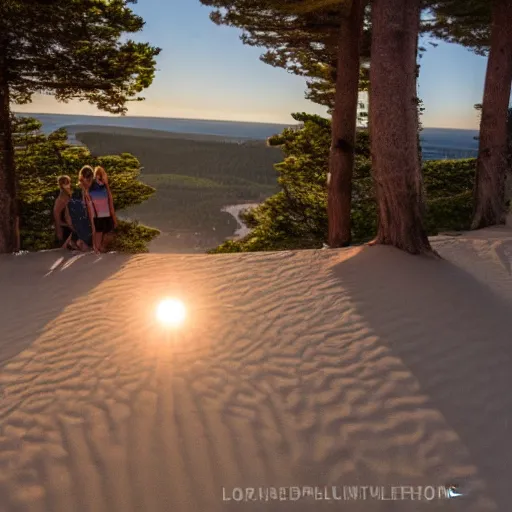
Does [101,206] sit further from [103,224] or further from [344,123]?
[344,123]

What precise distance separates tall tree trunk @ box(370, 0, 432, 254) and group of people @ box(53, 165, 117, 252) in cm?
461

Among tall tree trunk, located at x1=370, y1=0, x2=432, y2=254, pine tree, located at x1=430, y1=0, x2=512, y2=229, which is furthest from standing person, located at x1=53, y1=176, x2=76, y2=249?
pine tree, located at x1=430, y1=0, x2=512, y2=229

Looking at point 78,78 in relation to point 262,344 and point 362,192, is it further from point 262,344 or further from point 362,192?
point 362,192

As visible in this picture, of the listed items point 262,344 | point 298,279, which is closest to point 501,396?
point 262,344

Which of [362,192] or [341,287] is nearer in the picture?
[341,287]

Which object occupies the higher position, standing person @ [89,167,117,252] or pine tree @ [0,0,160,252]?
pine tree @ [0,0,160,252]

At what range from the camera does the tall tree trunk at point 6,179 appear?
30.9ft

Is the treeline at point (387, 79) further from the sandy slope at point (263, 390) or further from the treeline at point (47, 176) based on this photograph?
the treeline at point (47, 176)

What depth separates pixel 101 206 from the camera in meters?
8.66

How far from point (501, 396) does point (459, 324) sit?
48.4 inches

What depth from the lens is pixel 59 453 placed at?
378 centimetres

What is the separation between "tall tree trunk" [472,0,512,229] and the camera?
991 centimetres

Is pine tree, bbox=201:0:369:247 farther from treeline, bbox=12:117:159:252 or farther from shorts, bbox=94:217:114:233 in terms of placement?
treeline, bbox=12:117:159:252

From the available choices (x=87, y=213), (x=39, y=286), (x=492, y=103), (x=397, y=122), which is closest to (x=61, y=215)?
(x=87, y=213)
